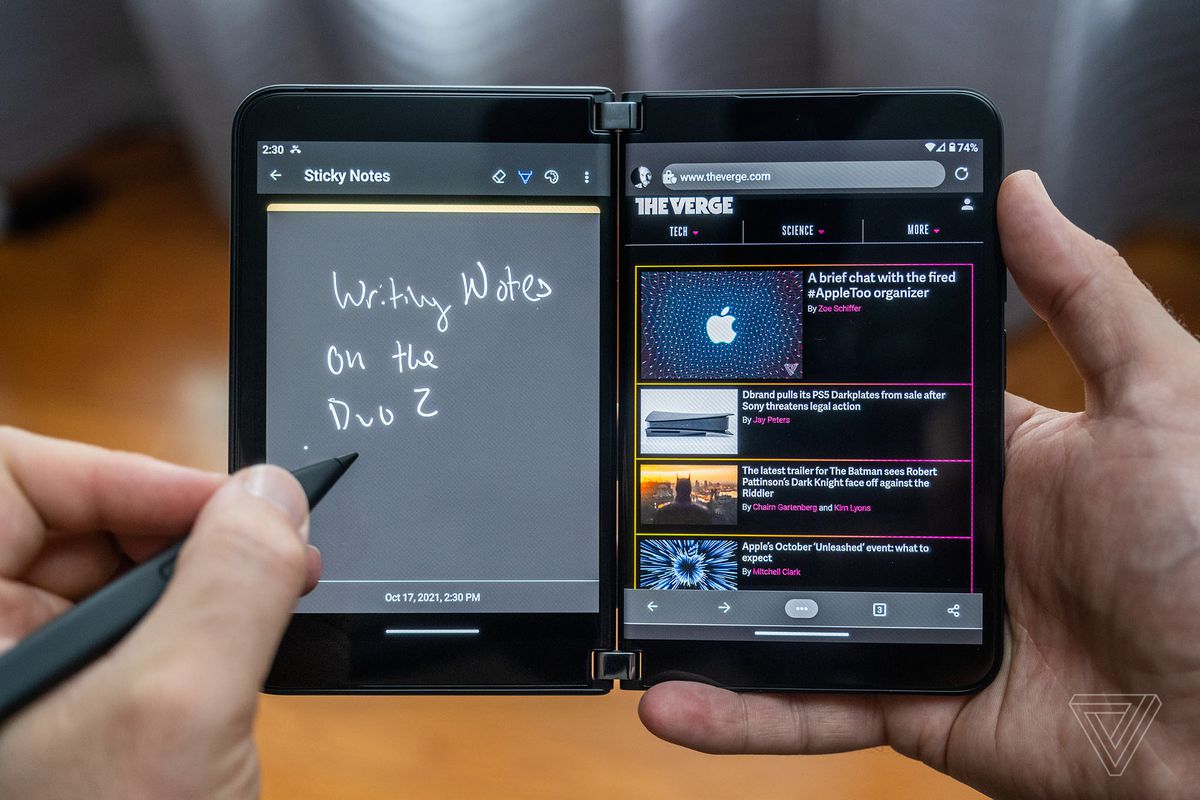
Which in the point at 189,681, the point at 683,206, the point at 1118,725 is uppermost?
the point at 683,206

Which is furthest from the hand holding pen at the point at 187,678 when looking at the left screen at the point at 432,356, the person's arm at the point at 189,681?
the left screen at the point at 432,356

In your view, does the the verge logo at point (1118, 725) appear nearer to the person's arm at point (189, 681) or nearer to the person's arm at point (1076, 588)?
the person's arm at point (1076, 588)

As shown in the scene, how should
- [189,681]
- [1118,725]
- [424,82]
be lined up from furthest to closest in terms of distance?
[424,82], [1118,725], [189,681]

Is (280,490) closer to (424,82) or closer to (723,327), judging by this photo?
(723,327)

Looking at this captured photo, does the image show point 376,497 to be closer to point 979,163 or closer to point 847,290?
point 847,290

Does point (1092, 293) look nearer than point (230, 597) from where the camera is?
No

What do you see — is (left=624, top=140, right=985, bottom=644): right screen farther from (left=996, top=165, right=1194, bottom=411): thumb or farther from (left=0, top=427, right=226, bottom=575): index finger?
(left=0, top=427, right=226, bottom=575): index finger

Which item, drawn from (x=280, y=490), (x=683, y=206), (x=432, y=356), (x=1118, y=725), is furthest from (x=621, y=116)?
(x=1118, y=725)

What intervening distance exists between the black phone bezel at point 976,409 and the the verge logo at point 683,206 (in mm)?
13

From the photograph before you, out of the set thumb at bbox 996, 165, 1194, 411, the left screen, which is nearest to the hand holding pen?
the left screen

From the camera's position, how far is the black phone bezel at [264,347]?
49 cm

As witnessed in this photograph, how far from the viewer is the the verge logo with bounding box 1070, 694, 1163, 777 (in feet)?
1.50

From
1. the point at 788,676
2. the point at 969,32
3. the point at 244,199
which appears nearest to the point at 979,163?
the point at 969,32

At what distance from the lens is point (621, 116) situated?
0.49 meters
